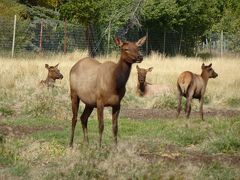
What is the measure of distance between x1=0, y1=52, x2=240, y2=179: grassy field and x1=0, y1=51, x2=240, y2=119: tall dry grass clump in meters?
0.03

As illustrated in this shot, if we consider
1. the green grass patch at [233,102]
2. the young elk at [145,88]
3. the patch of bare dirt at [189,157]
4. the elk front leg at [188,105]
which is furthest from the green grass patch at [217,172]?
the young elk at [145,88]

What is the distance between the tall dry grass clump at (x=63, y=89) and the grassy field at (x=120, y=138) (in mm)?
28

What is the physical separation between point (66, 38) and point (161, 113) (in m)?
15.0

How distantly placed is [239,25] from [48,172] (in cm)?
3037

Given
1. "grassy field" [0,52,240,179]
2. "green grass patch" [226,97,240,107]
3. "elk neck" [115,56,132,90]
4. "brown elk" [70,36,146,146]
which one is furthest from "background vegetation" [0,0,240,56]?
"elk neck" [115,56,132,90]

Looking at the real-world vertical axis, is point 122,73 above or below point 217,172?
above

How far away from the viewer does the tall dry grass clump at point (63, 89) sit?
15273 millimetres

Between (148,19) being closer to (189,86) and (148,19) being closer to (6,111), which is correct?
(189,86)

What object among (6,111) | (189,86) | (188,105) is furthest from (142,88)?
(6,111)

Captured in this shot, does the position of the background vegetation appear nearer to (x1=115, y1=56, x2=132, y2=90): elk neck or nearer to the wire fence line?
the wire fence line

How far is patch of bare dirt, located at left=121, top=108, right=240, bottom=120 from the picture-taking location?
1630 centimetres

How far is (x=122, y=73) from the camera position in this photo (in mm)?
10117

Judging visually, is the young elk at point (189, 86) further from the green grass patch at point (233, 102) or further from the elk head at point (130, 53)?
the elk head at point (130, 53)

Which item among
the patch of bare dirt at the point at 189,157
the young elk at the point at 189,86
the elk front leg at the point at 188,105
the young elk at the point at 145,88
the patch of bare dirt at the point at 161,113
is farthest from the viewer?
the young elk at the point at 145,88
